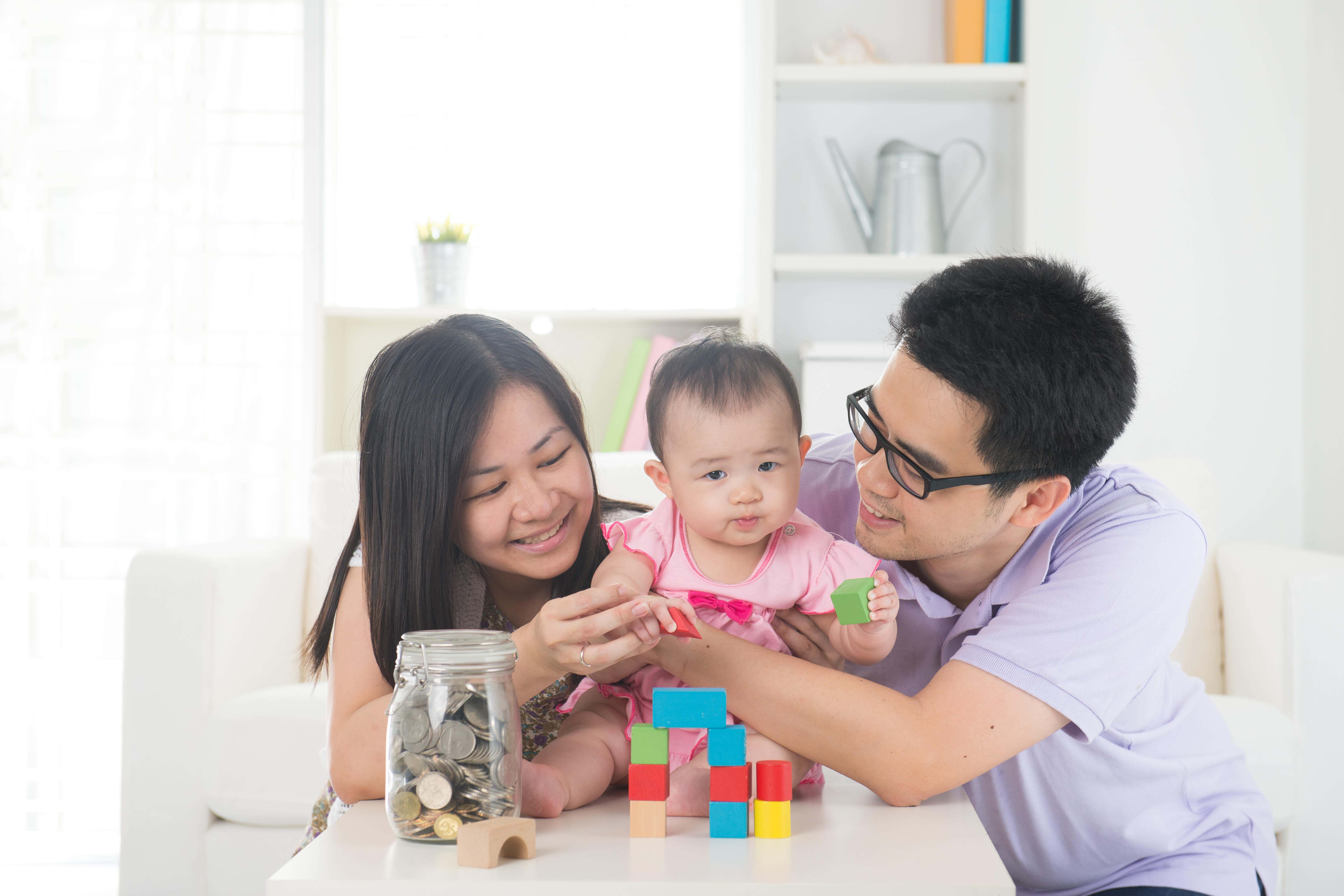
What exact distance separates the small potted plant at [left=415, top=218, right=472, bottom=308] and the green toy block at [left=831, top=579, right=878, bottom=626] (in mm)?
2205

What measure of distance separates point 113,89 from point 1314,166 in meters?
3.52

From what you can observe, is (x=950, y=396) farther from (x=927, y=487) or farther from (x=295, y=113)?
(x=295, y=113)

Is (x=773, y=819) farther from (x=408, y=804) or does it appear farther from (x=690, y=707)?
(x=408, y=804)

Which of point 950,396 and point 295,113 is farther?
point 295,113

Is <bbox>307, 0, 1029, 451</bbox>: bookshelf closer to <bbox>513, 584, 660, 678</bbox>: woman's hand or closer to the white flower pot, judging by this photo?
the white flower pot

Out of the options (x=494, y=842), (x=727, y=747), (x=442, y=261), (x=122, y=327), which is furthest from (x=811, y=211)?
(x=494, y=842)

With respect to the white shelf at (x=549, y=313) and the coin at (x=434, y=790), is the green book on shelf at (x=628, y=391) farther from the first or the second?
the coin at (x=434, y=790)

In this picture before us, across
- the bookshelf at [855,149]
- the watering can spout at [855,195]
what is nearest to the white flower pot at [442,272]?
the bookshelf at [855,149]

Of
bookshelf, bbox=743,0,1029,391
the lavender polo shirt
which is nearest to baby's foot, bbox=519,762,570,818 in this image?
the lavender polo shirt

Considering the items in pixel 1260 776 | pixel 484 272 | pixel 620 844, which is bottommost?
pixel 1260 776

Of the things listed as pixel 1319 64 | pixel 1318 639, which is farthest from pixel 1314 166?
pixel 1318 639

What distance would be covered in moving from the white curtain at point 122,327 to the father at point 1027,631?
2466 mm

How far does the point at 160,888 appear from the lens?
2.10 meters

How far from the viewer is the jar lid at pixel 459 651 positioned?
84 centimetres
